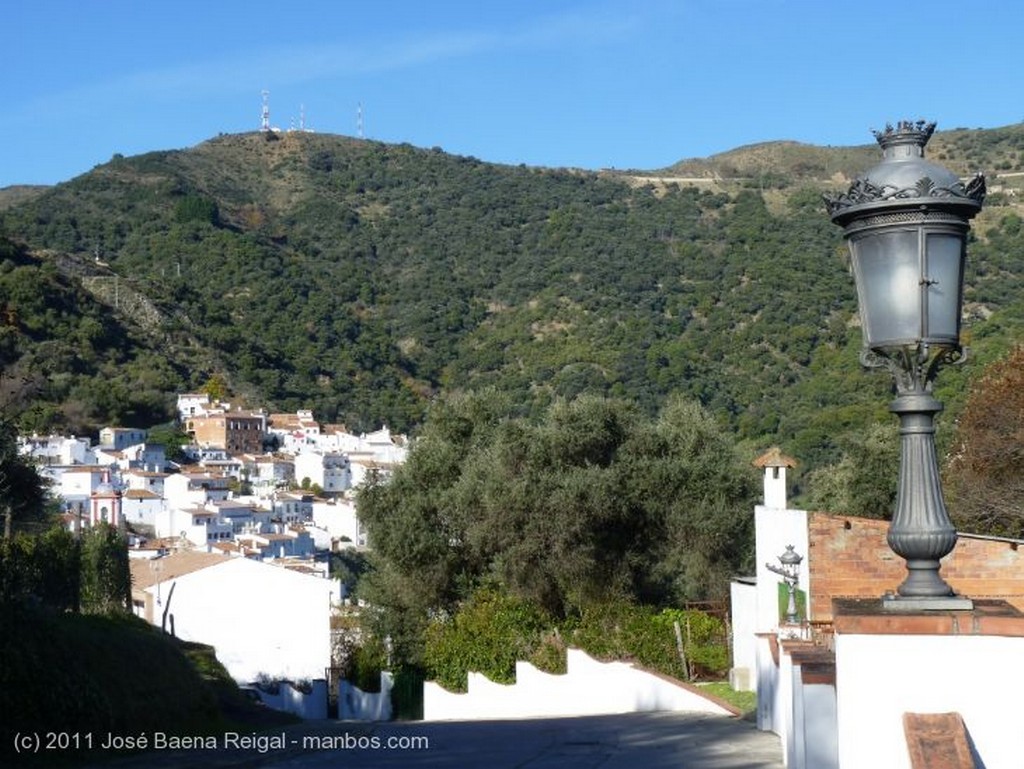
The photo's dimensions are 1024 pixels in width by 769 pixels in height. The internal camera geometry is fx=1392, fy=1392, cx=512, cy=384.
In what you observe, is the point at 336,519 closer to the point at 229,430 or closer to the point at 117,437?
the point at 229,430

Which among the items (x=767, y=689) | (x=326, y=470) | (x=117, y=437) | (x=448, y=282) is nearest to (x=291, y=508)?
(x=326, y=470)

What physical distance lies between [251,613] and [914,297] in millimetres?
40337

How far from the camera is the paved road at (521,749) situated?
10.4m

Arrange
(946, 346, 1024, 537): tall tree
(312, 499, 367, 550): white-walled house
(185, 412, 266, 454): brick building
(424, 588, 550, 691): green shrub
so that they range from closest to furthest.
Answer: (424, 588, 550, 691): green shrub < (946, 346, 1024, 537): tall tree < (312, 499, 367, 550): white-walled house < (185, 412, 266, 454): brick building

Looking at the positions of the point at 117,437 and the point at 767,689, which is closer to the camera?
the point at 767,689

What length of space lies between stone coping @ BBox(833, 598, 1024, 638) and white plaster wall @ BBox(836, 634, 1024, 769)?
18 mm

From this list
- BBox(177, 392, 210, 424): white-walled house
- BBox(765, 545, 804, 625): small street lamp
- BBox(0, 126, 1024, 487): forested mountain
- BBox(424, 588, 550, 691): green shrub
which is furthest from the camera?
BBox(177, 392, 210, 424): white-walled house

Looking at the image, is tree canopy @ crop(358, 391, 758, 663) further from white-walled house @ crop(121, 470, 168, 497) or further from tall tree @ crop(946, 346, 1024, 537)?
white-walled house @ crop(121, 470, 168, 497)

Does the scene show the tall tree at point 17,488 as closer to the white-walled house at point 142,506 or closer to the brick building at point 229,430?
the white-walled house at point 142,506

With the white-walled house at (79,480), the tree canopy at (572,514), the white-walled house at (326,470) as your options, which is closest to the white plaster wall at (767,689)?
the tree canopy at (572,514)

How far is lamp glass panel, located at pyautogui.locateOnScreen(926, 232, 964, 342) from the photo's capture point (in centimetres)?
462

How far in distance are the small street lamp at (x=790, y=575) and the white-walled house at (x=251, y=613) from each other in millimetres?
27175

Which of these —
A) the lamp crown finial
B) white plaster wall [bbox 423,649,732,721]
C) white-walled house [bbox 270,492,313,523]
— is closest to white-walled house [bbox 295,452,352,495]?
white-walled house [bbox 270,492,313,523]

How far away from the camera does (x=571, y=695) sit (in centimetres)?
2022
